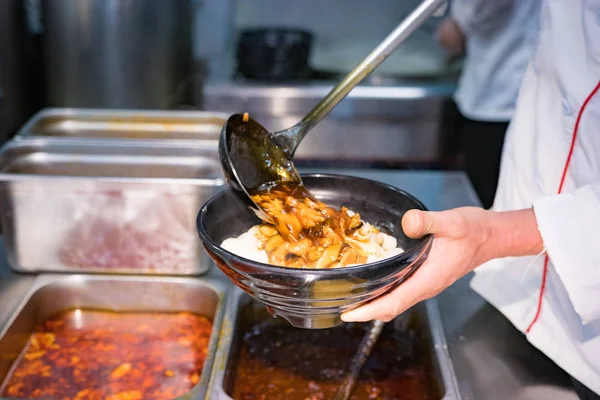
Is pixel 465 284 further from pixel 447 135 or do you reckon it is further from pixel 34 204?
pixel 447 135

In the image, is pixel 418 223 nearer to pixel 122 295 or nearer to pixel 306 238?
pixel 306 238

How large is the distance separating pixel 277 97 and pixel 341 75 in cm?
44

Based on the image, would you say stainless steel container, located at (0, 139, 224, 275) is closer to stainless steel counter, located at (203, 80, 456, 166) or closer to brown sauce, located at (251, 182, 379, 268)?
brown sauce, located at (251, 182, 379, 268)

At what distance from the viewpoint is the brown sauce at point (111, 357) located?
4.66 feet

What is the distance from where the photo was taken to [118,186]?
5.10 feet

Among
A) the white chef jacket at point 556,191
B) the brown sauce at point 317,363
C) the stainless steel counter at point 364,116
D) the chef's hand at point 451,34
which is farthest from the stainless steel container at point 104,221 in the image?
the chef's hand at point 451,34

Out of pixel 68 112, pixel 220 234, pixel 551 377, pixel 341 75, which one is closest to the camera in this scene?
pixel 220 234

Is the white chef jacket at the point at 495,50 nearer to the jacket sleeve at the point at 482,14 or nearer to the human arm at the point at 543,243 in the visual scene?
the jacket sleeve at the point at 482,14

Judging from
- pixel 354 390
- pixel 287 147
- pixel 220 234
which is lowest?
pixel 354 390

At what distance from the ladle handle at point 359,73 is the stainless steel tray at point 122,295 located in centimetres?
49

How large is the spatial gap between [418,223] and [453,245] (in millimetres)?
127

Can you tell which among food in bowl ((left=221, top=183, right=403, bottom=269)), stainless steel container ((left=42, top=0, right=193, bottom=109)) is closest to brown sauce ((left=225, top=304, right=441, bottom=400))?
food in bowl ((left=221, top=183, right=403, bottom=269))

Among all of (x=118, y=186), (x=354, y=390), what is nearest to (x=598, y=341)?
(x=354, y=390)

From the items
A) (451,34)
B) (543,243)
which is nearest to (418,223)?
(543,243)
